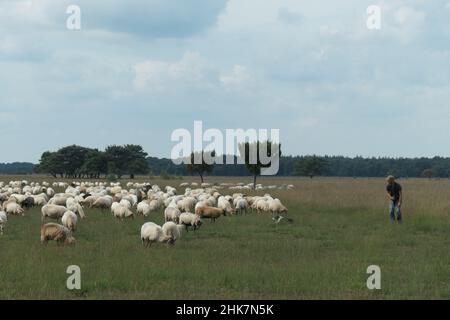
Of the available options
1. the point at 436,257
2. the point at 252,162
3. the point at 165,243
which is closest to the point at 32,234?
the point at 165,243

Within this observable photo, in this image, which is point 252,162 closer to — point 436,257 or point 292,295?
point 436,257

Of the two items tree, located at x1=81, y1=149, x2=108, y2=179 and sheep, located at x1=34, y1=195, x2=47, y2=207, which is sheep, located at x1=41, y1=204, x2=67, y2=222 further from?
tree, located at x1=81, y1=149, x2=108, y2=179

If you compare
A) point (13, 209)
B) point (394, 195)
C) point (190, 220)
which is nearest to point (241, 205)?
point (190, 220)

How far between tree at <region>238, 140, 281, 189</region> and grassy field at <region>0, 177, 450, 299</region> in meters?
46.1

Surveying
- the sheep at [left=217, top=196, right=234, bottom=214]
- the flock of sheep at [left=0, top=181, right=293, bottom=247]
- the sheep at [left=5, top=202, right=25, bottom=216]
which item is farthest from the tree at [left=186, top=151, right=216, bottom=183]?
the sheep at [left=5, top=202, right=25, bottom=216]

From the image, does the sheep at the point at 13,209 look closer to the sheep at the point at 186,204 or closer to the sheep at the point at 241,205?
the sheep at the point at 186,204

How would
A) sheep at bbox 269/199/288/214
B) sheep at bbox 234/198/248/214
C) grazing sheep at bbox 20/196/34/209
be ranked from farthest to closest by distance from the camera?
grazing sheep at bbox 20/196/34/209 → sheep at bbox 234/198/248/214 → sheep at bbox 269/199/288/214

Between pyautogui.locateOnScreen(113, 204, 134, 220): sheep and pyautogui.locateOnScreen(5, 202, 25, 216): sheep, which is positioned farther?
pyautogui.locateOnScreen(5, 202, 25, 216): sheep

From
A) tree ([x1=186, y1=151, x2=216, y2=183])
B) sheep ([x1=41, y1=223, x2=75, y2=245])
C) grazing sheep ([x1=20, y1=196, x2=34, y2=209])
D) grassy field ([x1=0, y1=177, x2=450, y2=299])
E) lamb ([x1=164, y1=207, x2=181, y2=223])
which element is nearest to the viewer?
grassy field ([x1=0, y1=177, x2=450, y2=299])

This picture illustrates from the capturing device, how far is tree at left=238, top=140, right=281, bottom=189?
7181 centimetres

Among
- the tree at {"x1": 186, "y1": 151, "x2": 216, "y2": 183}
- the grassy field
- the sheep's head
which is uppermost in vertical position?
the tree at {"x1": 186, "y1": 151, "x2": 216, "y2": 183}

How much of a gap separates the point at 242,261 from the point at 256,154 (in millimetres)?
59333

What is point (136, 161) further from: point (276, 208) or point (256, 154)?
point (276, 208)
